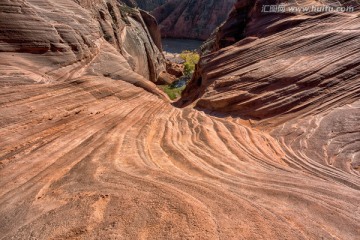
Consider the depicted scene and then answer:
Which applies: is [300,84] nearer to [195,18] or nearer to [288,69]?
[288,69]

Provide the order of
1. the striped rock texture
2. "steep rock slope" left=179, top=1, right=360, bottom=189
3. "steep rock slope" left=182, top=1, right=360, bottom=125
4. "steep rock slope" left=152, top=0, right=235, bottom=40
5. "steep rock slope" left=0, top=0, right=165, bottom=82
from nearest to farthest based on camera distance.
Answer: the striped rock texture
"steep rock slope" left=179, top=1, right=360, bottom=189
"steep rock slope" left=0, top=0, right=165, bottom=82
"steep rock slope" left=182, top=1, right=360, bottom=125
"steep rock slope" left=152, top=0, right=235, bottom=40

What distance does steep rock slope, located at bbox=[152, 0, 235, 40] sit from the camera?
64.1 meters

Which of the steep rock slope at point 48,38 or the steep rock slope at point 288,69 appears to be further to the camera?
the steep rock slope at point 288,69

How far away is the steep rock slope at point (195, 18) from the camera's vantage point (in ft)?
210

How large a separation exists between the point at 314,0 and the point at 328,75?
328 inches

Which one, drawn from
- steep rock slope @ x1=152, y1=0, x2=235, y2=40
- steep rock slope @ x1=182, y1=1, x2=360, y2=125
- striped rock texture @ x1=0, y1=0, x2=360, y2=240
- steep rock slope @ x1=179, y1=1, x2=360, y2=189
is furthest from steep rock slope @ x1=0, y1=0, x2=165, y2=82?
steep rock slope @ x1=152, y1=0, x2=235, y2=40

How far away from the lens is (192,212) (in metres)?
2.73

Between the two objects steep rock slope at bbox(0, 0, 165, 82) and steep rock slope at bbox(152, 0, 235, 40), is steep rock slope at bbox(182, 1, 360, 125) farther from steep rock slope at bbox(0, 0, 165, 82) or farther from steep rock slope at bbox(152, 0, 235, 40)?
steep rock slope at bbox(152, 0, 235, 40)

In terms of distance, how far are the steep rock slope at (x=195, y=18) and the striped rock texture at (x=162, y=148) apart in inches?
2264

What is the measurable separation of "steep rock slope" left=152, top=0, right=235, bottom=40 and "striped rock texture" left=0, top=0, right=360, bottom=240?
2264 inches

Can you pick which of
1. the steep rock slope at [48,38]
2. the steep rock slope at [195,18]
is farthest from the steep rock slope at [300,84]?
the steep rock slope at [195,18]

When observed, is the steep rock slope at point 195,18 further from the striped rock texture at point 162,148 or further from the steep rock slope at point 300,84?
the striped rock texture at point 162,148

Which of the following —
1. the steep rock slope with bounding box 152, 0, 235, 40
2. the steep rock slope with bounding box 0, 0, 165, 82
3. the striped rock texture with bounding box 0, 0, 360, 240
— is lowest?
the striped rock texture with bounding box 0, 0, 360, 240

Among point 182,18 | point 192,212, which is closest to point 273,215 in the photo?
point 192,212
